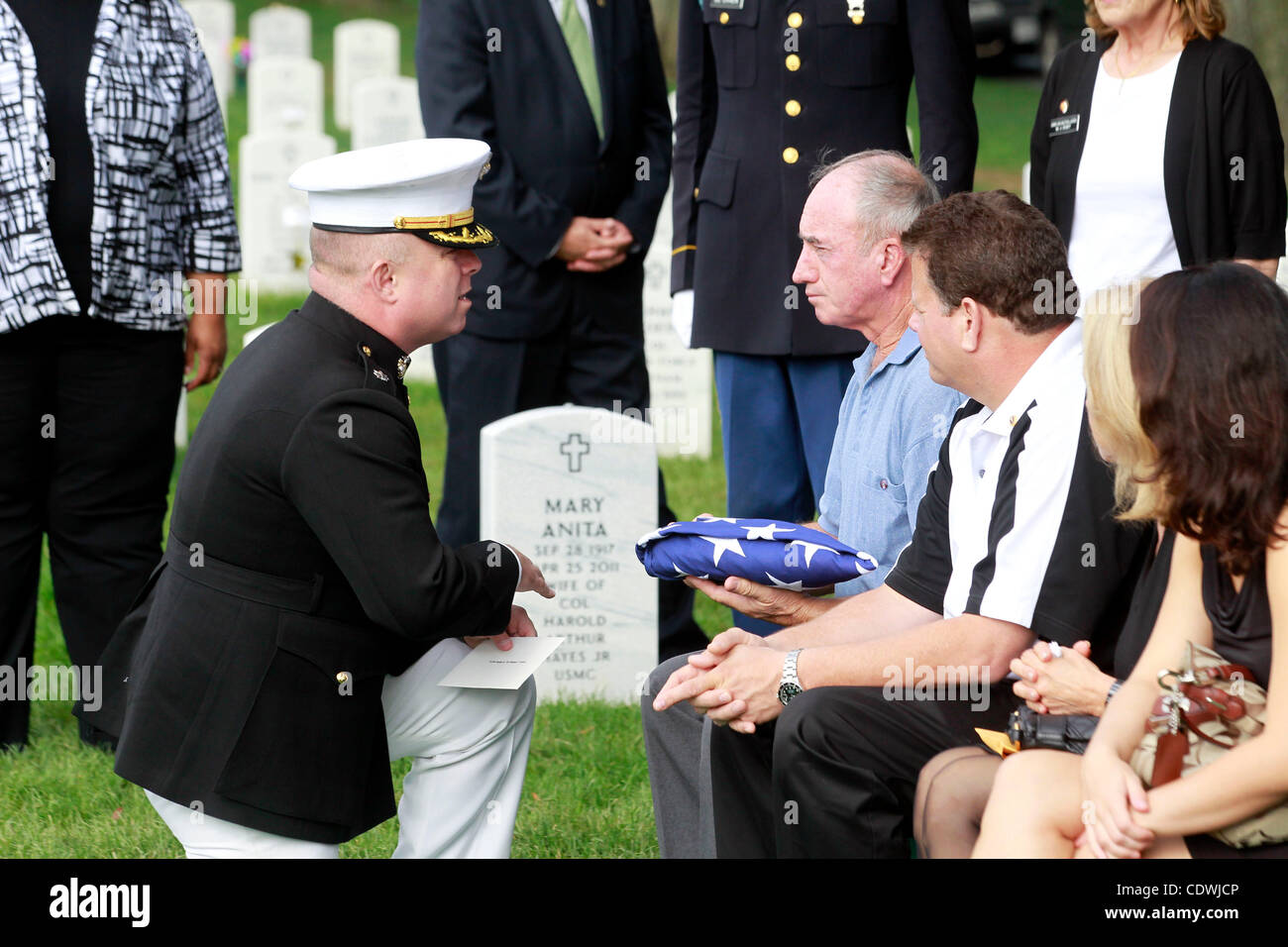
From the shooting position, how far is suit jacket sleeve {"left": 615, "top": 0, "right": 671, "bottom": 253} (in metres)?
5.51

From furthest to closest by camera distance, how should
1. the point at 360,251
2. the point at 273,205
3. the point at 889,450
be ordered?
the point at 273,205, the point at 889,450, the point at 360,251

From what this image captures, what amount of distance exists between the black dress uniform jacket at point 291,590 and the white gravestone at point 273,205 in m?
7.45

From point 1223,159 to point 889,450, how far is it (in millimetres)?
1332

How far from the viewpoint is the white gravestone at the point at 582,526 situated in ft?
16.8

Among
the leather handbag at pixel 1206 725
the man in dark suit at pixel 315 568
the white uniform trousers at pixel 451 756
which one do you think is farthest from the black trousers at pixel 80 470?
the leather handbag at pixel 1206 725

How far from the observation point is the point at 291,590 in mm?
3127

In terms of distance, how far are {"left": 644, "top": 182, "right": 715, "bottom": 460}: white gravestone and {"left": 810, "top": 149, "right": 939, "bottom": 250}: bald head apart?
433 cm

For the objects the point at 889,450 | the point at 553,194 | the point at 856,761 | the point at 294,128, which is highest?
the point at 294,128

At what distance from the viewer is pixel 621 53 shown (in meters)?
5.48

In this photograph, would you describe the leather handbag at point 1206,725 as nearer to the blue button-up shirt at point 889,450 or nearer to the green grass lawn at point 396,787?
the blue button-up shirt at point 889,450

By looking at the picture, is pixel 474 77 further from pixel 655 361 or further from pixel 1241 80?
pixel 655 361

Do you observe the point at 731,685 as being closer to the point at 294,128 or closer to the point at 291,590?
the point at 291,590

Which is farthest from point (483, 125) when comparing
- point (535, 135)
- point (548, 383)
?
point (548, 383)

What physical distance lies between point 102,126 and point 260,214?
21.8 feet
